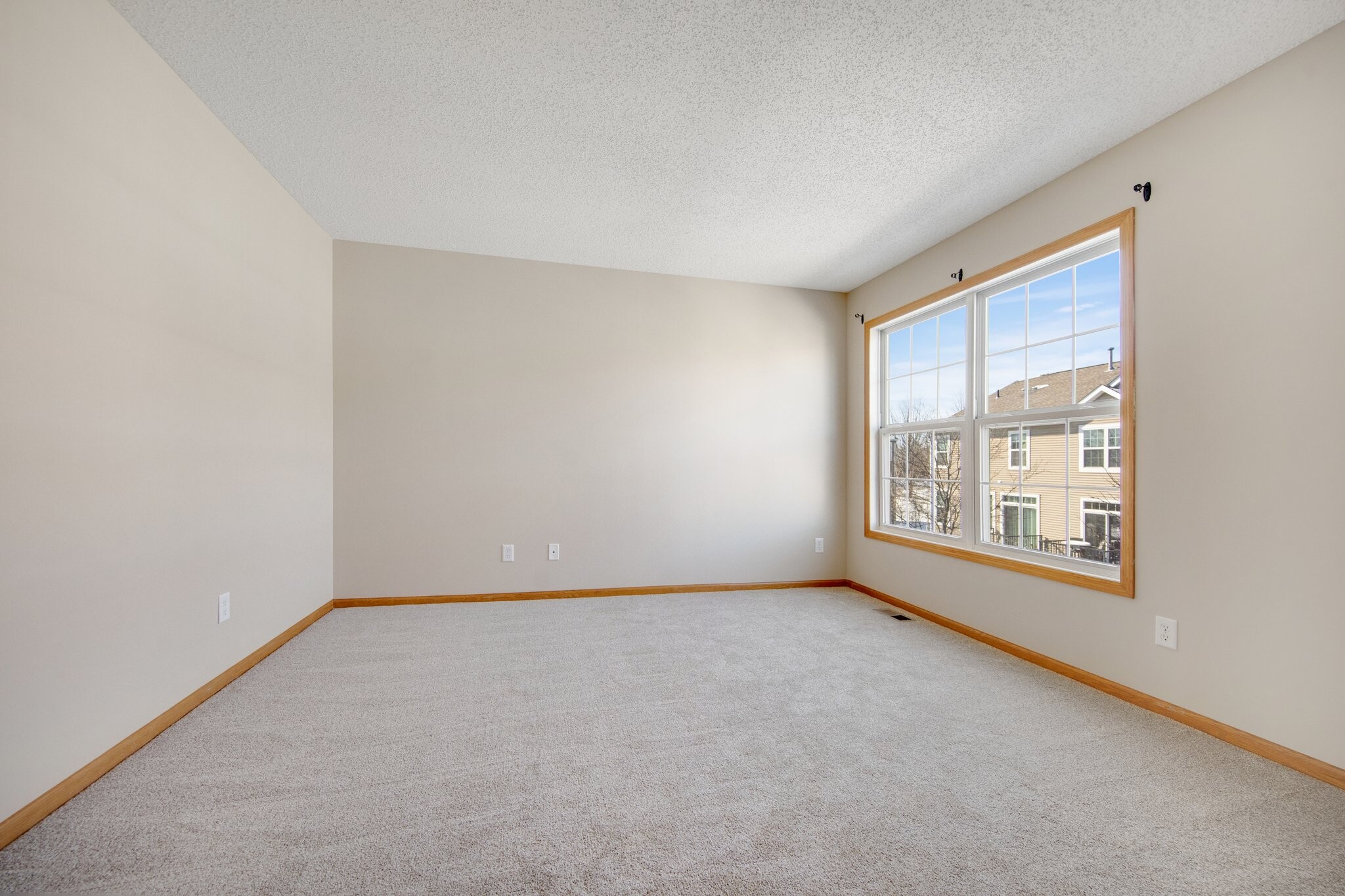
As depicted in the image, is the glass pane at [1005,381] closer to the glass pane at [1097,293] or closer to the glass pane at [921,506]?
the glass pane at [1097,293]

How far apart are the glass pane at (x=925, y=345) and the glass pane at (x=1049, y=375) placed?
84 cm

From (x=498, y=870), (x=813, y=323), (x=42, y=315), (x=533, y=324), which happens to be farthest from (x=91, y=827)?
(x=813, y=323)

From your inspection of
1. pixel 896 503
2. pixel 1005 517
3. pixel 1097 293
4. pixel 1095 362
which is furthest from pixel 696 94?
pixel 896 503

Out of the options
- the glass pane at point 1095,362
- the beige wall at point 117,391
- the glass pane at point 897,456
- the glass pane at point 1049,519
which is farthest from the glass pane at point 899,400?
the beige wall at point 117,391

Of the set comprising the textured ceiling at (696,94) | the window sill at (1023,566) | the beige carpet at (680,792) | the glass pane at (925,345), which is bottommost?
the beige carpet at (680,792)

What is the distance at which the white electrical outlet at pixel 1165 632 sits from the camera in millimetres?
2266

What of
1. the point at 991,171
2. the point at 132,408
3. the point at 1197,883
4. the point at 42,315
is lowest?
the point at 1197,883

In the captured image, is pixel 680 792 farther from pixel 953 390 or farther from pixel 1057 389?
pixel 953 390

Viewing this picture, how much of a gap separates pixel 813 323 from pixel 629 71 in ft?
9.73

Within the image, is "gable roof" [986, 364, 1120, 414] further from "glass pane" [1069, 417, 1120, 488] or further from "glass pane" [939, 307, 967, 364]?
"glass pane" [939, 307, 967, 364]

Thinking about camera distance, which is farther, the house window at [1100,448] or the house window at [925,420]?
the house window at [925,420]

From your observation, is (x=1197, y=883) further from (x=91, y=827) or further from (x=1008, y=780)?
(x=91, y=827)

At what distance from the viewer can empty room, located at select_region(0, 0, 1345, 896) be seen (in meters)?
1.53

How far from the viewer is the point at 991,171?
2777mm
